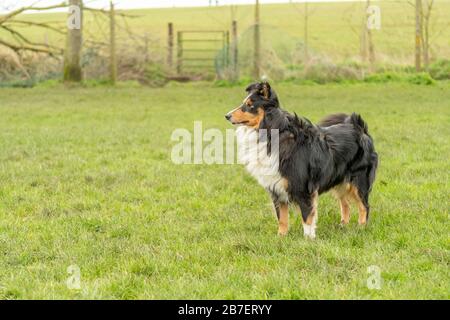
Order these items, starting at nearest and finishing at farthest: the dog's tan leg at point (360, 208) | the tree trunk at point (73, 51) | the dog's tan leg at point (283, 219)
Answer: the dog's tan leg at point (283, 219) < the dog's tan leg at point (360, 208) < the tree trunk at point (73, 51)

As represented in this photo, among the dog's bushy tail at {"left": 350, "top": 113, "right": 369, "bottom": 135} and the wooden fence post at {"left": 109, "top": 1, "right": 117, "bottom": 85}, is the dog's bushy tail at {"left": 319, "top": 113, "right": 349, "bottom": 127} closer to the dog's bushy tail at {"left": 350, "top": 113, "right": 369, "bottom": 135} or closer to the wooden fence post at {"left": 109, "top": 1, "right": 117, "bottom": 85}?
the dog's bushy tail at {"left": 350, "top": 113, "right": 369, "bottom": 135}

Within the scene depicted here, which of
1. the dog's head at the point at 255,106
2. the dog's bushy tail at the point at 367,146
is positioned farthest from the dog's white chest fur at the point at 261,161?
the dog's bushy tail at the point at 367,146

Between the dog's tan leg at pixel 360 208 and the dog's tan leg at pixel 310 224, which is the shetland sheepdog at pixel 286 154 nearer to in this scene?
the dog's tan leg at pixel 310 224

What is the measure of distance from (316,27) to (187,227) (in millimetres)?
47114

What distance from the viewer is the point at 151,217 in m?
6.75

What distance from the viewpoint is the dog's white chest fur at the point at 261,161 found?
5812mm

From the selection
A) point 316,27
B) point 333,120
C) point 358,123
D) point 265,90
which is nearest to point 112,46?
→ point 333,120

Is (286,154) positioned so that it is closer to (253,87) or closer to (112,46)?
(253,87)

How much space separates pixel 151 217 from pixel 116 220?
403 mm

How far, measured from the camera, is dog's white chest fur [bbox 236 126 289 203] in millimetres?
5812

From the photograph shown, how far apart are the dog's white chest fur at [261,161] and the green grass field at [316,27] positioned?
21478 mm

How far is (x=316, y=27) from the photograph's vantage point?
168ft

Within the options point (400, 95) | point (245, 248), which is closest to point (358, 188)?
point (245, 248)

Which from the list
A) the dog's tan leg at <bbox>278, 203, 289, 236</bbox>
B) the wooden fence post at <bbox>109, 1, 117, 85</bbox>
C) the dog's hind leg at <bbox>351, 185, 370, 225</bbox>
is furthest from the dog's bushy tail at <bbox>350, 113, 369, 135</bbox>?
the wooden fence post at <bbox>109, 1, 117, 85</bbox>
